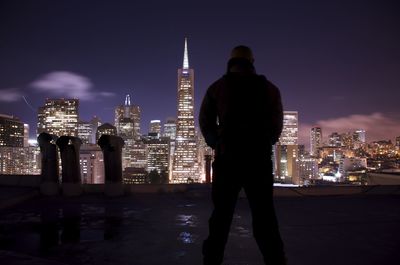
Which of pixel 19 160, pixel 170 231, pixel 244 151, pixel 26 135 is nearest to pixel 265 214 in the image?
pixel 244 151

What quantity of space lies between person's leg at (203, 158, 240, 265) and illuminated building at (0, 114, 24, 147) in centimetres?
18589

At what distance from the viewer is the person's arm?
3.34m

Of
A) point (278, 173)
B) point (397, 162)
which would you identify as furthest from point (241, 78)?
point (278, 173)

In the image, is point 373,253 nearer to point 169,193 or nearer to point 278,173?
point 169,193

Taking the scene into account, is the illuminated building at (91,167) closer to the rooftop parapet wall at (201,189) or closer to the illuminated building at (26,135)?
the illuminated building at (26,135)

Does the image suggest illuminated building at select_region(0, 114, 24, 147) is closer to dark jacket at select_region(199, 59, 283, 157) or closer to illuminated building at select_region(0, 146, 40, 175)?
illuminated building at select_region(0, 146, 40, 175)

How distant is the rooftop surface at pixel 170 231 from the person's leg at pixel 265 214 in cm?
85

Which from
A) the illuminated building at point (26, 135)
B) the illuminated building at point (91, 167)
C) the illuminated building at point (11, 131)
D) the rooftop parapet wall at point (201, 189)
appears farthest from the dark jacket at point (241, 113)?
the illuminated building at point (26, 135)

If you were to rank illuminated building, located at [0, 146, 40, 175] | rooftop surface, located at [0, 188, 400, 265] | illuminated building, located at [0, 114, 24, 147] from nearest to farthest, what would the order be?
1. rooftop surface, located at [0, 188, 400, 265]
2. illuminated building, located at [0, 146, 40, 175]
3. illuminated building, located at [0, 114, 24, 147]

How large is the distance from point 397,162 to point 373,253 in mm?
154335

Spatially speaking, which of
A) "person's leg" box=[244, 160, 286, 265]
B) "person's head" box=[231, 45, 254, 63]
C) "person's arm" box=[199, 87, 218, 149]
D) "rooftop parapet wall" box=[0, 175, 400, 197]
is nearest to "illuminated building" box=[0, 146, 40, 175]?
"rooftop parapet wall" box=[0, 175, 400, 197]

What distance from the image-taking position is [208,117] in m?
3.38

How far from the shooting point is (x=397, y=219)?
639cm

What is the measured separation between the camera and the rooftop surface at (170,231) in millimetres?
4102
